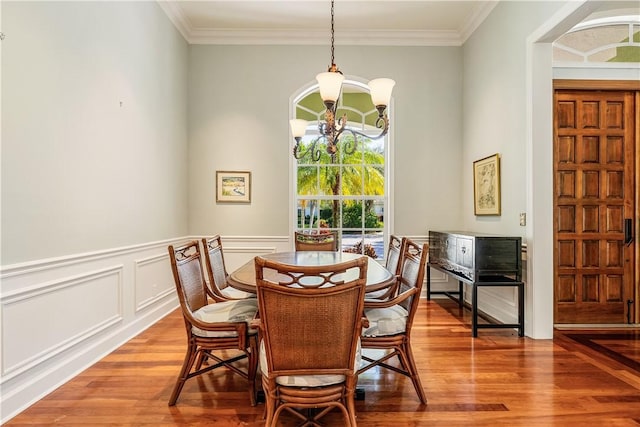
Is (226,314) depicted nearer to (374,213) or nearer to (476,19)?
(374,213)

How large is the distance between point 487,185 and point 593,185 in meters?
0.95

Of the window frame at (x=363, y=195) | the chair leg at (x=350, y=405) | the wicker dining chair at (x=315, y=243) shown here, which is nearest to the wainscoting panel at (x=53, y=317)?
the wicker dining chair at (x=315, y=243)

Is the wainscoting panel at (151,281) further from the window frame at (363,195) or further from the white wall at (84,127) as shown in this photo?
the window frame at (363,195)

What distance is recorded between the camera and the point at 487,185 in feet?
13.2

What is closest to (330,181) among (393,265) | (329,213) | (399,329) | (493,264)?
(329,213)

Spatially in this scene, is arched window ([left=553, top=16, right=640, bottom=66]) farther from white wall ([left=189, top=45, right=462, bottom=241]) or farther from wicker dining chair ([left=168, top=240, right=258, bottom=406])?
wicker dining chair ([left=168, top=240, right=258, bottom=406])

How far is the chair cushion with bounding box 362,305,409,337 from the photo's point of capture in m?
2.13

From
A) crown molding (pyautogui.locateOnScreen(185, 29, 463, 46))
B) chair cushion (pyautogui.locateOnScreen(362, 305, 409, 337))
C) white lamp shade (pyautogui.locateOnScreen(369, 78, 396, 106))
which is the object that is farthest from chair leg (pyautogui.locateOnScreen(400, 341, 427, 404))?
crown molding (pyautogui.locateOnScreen(185, 29, 463, 46))

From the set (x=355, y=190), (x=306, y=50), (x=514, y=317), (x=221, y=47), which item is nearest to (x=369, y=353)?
(x=514, y=317)

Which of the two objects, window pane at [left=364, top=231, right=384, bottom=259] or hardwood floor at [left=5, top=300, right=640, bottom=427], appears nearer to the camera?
hardwood floor at [left=5, top=300, right=640, bottom=427]

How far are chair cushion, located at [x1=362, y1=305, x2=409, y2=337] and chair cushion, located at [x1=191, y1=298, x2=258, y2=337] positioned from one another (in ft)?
2.26

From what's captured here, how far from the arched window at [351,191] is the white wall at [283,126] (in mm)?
209

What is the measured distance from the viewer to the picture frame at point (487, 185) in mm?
3801

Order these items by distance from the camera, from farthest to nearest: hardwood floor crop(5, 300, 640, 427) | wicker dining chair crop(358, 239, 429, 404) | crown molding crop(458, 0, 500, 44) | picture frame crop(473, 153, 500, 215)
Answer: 1. crown molding crop(458, 0, 500, 44)
2. picture frame crop(473, 153, 500, 215)
3. wicker dining chair crop(358, 239, 429, 404)
4. hardwood floor crop(5, 300, 640, 427)
